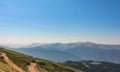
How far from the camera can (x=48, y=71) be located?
192 meters

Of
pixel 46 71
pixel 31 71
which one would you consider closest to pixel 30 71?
pixel 31 71

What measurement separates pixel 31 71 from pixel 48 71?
A: 36894mm

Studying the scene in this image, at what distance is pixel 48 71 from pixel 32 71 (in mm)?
36514

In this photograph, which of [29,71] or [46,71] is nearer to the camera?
[29,71]

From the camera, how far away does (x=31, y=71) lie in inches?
6166

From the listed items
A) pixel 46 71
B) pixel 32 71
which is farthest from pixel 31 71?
pixel 46 71

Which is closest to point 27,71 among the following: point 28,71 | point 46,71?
point 28,71

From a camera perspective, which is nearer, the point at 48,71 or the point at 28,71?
the point at 28,71

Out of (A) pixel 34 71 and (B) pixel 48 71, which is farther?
(B) pixel 48 71

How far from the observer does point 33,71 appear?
517 feet

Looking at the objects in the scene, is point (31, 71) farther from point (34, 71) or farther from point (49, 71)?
point (49, 71)

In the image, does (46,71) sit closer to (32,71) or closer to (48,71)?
(48,71)

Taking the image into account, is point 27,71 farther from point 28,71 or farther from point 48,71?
point 48,71

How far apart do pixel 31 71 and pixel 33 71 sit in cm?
150
